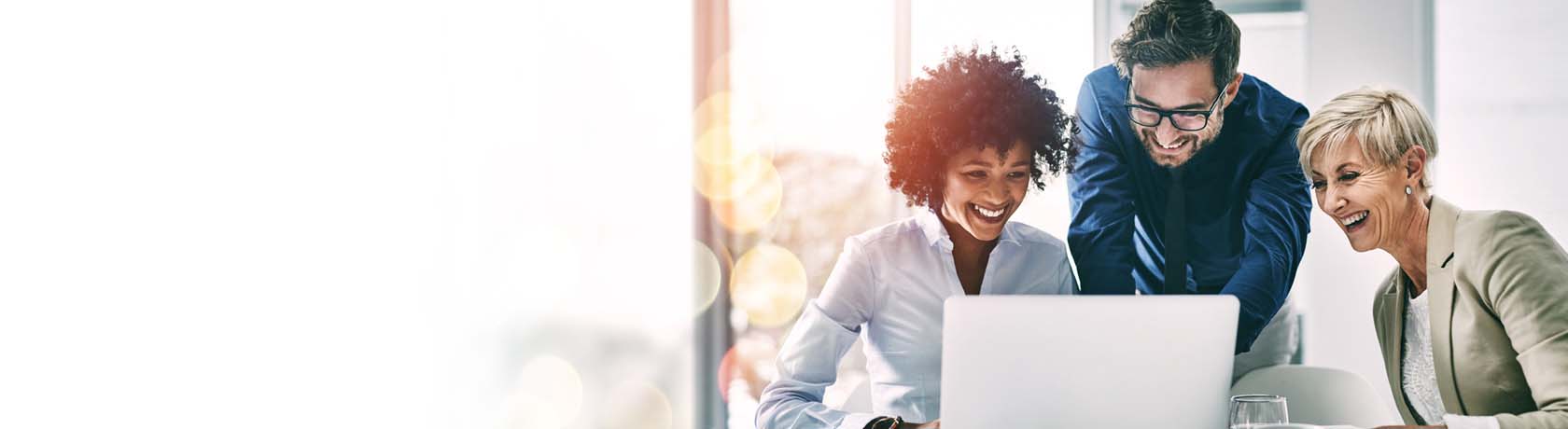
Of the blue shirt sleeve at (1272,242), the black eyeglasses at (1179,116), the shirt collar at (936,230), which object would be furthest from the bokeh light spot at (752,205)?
the blue shirt sleeve at (1272,242)

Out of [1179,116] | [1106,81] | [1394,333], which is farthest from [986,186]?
[1394,333]

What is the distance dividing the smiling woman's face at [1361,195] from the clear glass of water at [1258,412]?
1050 millimetres

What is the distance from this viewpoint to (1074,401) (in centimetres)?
189

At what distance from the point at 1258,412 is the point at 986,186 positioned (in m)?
1.21

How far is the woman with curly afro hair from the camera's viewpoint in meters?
2.84

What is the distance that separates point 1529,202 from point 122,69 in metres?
2.91

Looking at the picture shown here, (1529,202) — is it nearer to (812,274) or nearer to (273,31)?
(812,274)

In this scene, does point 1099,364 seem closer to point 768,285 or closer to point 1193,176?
point 1193,176

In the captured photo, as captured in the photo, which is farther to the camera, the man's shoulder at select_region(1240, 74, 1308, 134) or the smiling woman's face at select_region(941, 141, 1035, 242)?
the smiling woman's face at select_region(941, 141, 1035, 242)

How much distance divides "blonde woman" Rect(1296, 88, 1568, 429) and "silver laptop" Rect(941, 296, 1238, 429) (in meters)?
0.90

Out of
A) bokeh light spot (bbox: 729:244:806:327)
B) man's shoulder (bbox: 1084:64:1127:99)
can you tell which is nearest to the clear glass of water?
man's shoulder (bbox: 1084:64:1127:99)

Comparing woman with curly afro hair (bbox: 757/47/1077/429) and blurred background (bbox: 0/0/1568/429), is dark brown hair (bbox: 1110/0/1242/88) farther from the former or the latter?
woman with curly afro hair (bbox: 757/47/1077/429)

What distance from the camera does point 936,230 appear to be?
2.92 m

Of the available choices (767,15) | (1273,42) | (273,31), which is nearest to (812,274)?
(767,15)
